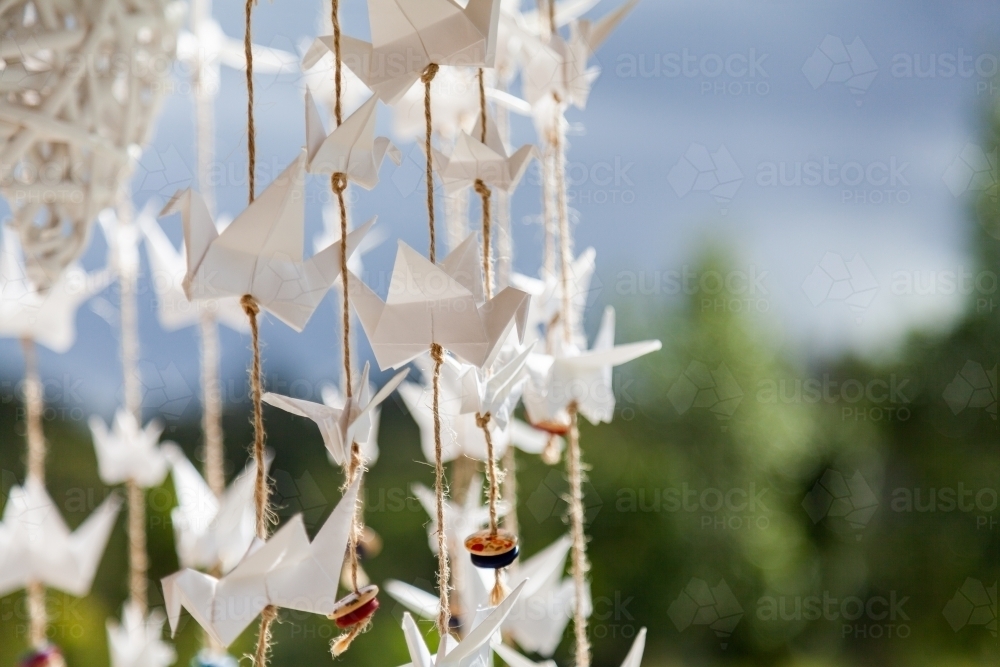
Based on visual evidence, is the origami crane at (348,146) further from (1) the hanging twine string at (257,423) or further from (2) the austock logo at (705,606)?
(2) the austock logo at (705,606)

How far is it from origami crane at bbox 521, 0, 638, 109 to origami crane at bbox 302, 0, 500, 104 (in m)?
0.10

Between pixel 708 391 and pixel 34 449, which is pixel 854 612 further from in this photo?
pixel 34 449

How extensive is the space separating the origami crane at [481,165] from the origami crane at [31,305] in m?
0.32

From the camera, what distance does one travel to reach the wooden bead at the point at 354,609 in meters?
0.26

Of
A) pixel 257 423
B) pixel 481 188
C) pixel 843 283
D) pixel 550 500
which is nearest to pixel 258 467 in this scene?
pixel 257 423

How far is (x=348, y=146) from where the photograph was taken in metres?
0.25

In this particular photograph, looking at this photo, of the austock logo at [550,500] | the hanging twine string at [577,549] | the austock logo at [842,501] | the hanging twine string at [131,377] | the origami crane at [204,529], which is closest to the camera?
the hanging twine string at [577,549]

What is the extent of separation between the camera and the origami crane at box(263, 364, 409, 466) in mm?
247

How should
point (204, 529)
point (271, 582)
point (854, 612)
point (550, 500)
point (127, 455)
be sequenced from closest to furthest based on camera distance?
1. point (271, 582)
2. point (204, 529)
3. point (127, 455)
4. point (550, 500)
5. point (854, 612)

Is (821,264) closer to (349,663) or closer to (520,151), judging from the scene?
(349,663)

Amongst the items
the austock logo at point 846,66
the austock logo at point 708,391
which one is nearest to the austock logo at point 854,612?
the austock logo at point 708,391

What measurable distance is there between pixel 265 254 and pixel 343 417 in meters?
0.05

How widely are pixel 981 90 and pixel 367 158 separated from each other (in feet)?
4.15

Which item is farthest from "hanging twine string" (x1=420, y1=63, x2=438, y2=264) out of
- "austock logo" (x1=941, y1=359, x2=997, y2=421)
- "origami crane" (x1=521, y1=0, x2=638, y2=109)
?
"austock logo" (x1=941, y1=359, x2=997, y2=421)
